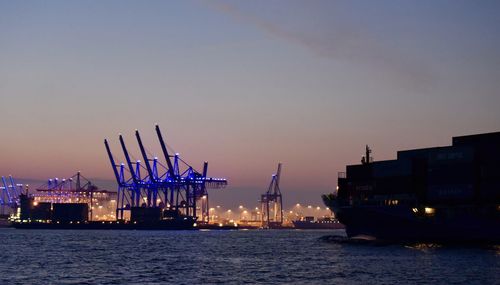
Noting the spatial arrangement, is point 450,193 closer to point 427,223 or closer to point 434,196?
point 434,196

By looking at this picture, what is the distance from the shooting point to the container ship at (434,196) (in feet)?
303

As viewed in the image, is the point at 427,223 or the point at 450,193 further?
the point at 427,223

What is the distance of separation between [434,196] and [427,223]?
3672 millimetres

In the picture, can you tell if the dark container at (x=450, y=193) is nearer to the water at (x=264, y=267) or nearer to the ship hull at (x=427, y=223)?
the ship hull at (x=427, y=223)

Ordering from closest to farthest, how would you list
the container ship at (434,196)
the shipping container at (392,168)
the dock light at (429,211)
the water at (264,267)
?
the water at (264,267) < the container ship at (434,196) < the dock light at (429,211) < the shipping container at (392,168)

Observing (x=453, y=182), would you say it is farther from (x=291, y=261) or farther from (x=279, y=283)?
(x=279, y=283)

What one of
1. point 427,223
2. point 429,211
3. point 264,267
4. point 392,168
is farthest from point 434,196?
point 264,267

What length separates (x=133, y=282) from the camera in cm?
5709

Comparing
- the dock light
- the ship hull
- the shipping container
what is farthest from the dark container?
the shipping container

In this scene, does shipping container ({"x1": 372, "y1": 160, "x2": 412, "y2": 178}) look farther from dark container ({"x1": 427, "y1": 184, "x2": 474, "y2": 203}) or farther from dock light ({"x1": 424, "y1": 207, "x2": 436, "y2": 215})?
dock light ({"x1": 424, "y1": 207, "x2": 436, "y2": 215})

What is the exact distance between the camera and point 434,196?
317 feet

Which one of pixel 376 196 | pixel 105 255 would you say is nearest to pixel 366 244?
pixel 376 196

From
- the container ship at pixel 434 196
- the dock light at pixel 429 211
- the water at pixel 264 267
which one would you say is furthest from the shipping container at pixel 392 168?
the water at pixel 264 267

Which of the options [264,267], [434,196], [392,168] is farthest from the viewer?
[392,168]
